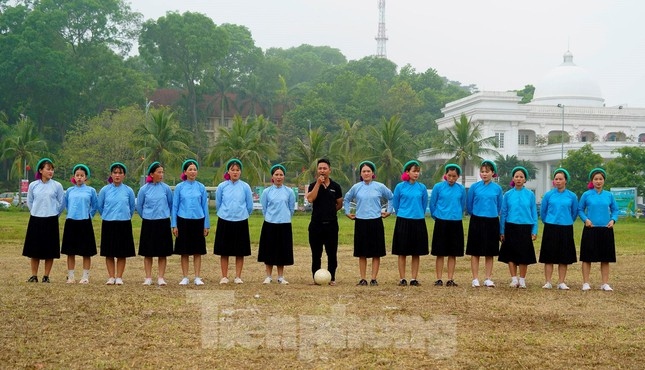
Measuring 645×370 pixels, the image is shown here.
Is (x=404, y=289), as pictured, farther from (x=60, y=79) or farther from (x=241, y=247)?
(x=60, y=79)

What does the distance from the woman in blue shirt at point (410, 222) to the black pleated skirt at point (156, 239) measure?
319 cm

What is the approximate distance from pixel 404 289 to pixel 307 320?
127 inches

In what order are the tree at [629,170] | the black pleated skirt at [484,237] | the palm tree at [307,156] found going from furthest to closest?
1. the tree at [629,170]
2. the palm tree at [307,156]
3. the black pleated skirt at [484,237]

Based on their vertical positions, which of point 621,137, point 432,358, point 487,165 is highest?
point 621,137

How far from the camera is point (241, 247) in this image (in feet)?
40.9

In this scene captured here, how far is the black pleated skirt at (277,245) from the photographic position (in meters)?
12.5

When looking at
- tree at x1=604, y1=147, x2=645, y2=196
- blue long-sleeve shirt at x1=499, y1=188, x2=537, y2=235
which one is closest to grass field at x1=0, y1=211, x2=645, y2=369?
blue long-sleeve shirt at x1=499, y1=188, x2=537, y2=235

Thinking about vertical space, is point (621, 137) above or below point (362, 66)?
below

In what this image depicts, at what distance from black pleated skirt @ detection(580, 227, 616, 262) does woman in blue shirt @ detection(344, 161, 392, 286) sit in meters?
2.90

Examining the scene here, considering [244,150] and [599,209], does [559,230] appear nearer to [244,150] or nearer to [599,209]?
[599,209]

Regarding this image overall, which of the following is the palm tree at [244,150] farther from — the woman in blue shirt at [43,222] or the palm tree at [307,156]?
the woman in blue shirt at [43,222]

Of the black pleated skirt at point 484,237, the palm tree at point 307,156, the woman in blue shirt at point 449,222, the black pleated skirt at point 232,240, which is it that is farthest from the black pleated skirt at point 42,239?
the palm tree at point 307,156

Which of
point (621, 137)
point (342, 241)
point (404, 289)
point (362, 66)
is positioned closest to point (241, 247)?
point (404, 289)

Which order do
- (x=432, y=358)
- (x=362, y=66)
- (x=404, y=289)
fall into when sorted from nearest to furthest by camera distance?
(x=432, y=358) → (x=404, y=289) → (x=362, y=66)
